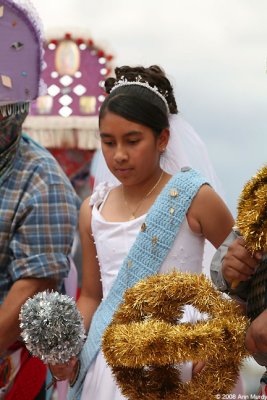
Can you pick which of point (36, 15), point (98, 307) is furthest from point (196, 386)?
point (36, 15)

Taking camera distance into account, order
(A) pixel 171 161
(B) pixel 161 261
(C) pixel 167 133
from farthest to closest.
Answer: (A) pixel 171 161 → (C) pixel 167 133 → (B) pixel 161 261

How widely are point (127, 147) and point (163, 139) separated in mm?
A: 164

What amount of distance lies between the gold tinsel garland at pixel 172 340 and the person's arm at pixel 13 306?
102 centimetres

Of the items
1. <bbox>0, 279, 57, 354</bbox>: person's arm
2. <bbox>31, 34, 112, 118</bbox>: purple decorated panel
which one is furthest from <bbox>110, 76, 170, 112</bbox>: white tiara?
<bbox>31, 34, 112, 118</bbox>: purple decorated panel

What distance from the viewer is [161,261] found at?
239cm

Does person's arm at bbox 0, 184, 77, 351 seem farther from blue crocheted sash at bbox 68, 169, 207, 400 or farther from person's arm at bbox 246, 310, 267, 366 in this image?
person's arm at bbox 246, 310, 267, 366

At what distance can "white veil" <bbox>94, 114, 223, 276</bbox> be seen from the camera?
107 inches

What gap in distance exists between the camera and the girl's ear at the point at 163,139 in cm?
255

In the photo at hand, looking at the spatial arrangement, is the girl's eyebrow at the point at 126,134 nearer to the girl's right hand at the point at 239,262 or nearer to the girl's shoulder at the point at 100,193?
the girl's shoulder at the point at 100,193

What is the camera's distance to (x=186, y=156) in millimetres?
2803

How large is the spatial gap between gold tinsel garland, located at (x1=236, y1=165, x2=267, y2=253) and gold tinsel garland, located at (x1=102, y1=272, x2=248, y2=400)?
0.57 ft

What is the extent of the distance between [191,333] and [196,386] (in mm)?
153

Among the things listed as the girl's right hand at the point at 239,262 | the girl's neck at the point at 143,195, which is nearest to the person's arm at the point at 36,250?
the girl's neck at the point at 143,195

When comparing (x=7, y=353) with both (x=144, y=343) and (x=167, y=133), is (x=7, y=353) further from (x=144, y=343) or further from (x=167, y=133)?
(x=144, y=343)
